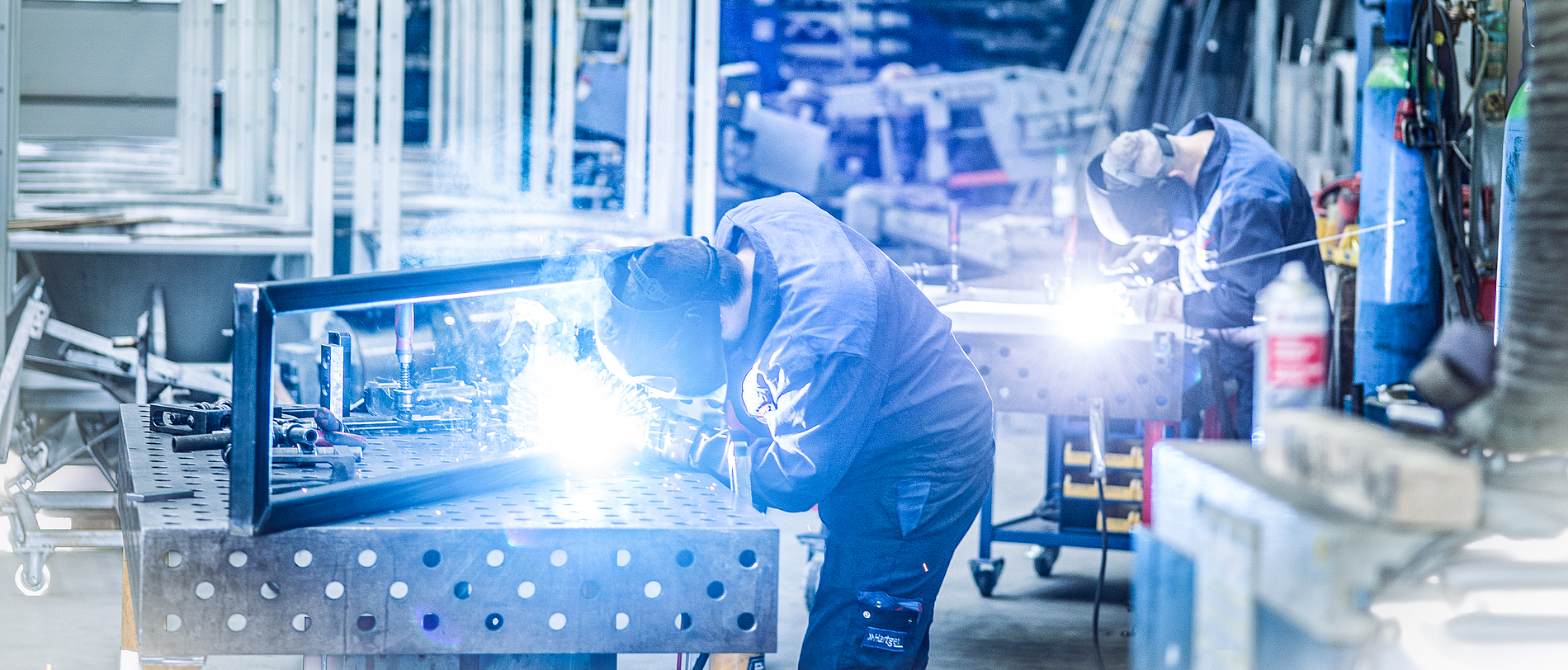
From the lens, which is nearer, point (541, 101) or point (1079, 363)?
point (1079, 363)

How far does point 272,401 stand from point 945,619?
2.72 metres

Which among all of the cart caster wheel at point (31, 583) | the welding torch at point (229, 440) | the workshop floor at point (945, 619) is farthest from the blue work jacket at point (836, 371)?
the cart caster wheel at point (31, 583)

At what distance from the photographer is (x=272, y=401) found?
54.7 inches

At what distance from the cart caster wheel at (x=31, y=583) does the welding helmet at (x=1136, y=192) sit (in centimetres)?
330

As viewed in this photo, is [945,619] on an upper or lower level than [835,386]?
lower

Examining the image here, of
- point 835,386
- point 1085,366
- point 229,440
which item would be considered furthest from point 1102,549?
point 229,440

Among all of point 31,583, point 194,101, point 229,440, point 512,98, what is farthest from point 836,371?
point 194,101

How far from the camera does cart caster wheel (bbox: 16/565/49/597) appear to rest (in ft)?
11.9

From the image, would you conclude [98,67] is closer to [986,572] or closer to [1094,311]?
[986,572]

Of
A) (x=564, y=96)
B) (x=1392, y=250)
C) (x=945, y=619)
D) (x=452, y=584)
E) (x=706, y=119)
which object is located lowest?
(x=945, y=619)

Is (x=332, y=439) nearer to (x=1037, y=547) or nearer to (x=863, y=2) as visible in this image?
(x=1037, y=547)

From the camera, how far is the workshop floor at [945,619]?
128 inches

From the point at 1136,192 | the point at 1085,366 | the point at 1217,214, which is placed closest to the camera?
the point at 1085,366

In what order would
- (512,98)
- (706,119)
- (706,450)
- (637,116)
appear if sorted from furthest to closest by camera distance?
1. (512,98)
2. (637,116)
3. (706,119)
4. (706,450)
